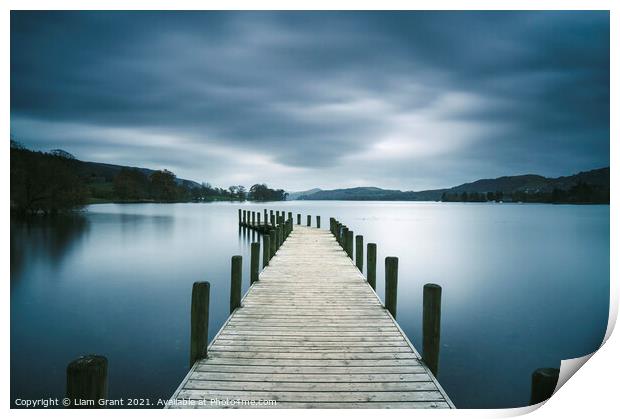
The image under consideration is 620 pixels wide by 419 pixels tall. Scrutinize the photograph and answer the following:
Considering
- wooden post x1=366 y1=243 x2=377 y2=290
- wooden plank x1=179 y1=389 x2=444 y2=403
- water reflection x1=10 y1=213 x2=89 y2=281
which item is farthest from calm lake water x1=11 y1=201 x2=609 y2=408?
wooden plank x1=179 y1=389 x2=444 y2=403

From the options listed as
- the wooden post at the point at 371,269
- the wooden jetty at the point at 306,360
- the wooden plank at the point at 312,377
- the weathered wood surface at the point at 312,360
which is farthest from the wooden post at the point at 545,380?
the wooden post at the point at 371,269

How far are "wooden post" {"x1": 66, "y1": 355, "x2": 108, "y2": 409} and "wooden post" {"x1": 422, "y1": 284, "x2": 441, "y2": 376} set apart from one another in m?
3.31

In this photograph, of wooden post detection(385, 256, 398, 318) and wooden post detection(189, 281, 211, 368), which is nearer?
wooden post detection(189, 281, 211, 368)

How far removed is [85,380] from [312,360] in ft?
7.77

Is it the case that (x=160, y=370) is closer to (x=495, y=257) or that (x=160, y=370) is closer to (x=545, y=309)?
(x=545, y=309)

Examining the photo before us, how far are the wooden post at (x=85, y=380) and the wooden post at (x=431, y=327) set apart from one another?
3.31 m

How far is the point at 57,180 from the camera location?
24406mm

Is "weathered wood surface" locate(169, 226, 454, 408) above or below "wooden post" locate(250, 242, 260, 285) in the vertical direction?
below

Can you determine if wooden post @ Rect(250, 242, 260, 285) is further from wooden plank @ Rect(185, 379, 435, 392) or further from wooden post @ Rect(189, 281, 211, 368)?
wooden plank @ Rect(185, 379, 435, 392)

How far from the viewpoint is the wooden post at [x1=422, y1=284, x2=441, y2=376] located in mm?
4133

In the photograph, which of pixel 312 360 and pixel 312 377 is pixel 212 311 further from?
pixel 312 377

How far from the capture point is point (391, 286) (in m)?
6.35

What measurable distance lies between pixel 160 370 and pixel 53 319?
4.20 m
